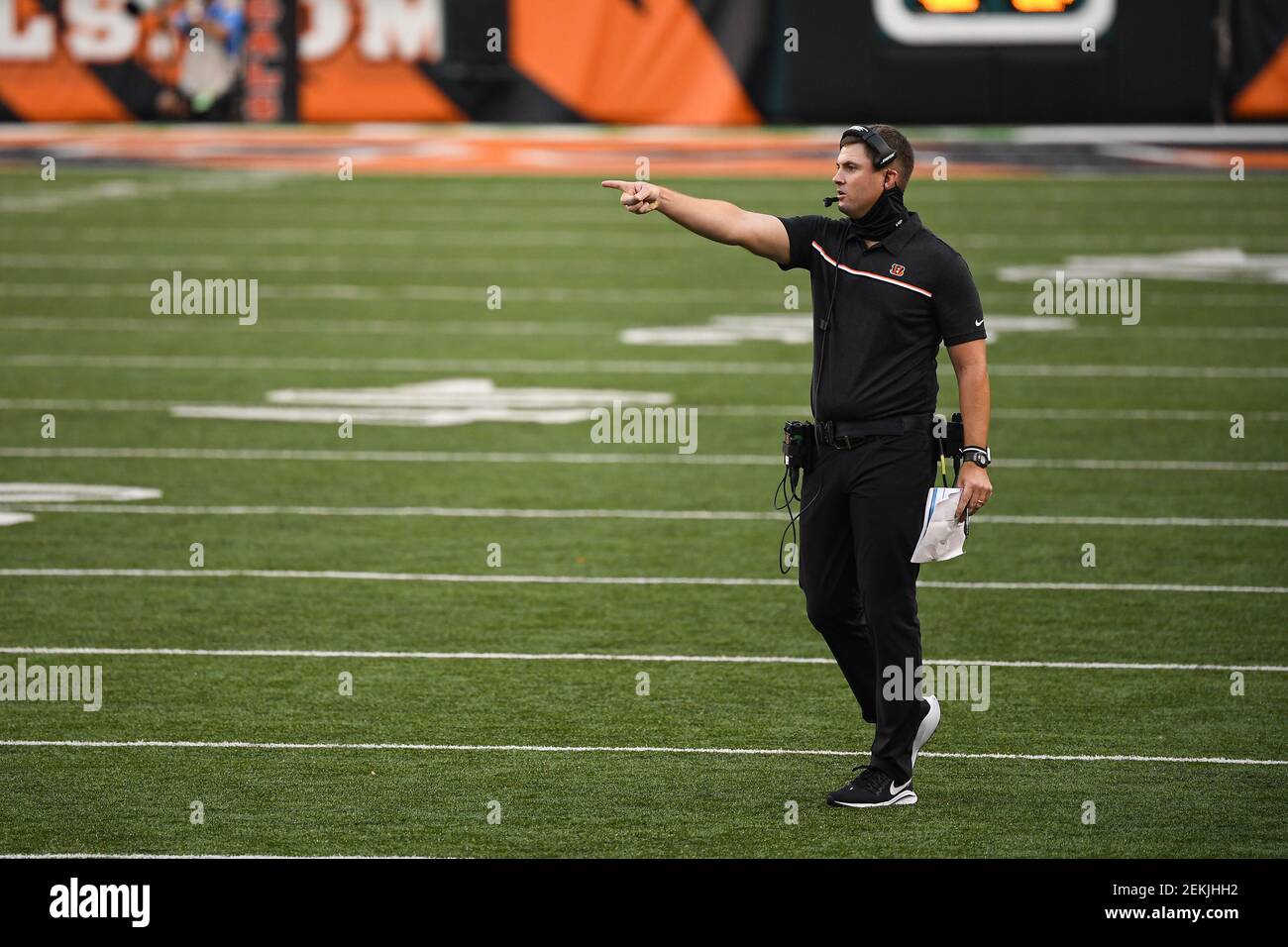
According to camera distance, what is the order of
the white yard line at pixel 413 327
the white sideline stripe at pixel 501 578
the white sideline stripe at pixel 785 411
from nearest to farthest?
the white sideline stripe at pixel 501 578 → the white sideline stripe at pixel 785 411 → the white yard line at pixel 413 327

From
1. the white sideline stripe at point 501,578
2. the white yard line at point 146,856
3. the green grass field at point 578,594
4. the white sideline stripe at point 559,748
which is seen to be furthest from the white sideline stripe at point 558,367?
the white yard line at point 146,856

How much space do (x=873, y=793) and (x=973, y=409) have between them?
1.22 m

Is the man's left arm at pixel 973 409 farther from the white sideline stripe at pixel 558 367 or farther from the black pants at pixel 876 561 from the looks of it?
the white sideline stripe at pixel 558 367

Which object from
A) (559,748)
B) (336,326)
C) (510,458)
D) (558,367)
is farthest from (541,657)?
(336,326)

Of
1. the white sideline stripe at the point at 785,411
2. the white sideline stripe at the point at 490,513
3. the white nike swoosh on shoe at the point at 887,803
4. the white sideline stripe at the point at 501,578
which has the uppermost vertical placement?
the white sideline stripe at the point at 785,411

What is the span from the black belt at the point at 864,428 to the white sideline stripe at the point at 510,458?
6045 millimetres

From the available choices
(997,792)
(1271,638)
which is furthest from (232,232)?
(997,792)

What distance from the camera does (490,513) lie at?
11523 millimetres

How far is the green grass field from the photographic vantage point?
22.4 ft

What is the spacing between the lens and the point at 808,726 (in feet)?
25.6

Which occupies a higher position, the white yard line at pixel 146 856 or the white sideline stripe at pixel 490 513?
the white sideline stripe at pixel 490 513

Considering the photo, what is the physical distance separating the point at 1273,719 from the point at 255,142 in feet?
80.4

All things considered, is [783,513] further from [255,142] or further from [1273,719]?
[255,142]

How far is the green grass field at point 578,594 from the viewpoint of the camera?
684 centimetres
